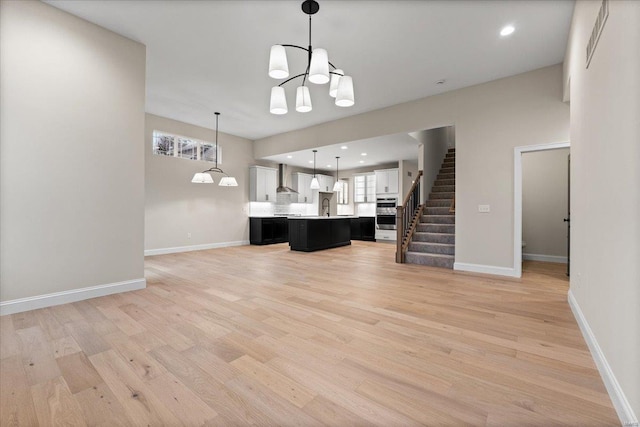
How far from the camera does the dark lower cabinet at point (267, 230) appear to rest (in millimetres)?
8273

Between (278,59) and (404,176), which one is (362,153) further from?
(278,59)

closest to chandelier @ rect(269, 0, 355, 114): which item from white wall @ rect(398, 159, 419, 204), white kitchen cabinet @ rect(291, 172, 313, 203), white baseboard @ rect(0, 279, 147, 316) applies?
white baseboard @ rect(0, 279, 147, 316)

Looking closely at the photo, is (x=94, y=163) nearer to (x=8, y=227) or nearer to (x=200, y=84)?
(x=8, y=227)

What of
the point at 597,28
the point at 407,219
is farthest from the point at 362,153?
the point at 597,28

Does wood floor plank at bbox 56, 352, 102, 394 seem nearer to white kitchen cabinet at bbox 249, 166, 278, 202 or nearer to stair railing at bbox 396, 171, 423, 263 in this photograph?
Answer: stair railing at bbox 396, 171, 423, 263

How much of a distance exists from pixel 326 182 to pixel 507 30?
26.3ft

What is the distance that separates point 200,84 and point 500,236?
5.68 meters

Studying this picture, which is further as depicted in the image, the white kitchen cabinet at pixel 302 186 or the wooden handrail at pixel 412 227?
the white kitchen cabinet at pixel 302 186

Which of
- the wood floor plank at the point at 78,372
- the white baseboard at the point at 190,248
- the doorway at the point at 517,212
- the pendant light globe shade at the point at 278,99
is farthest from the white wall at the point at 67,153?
the doorway at the point at 517,212

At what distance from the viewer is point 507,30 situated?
10.5 feet

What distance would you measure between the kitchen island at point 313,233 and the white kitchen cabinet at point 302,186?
8.70 ft

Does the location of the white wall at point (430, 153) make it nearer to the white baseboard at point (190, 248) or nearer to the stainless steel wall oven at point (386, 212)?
the stainless steel wall oven at point (386, 212)

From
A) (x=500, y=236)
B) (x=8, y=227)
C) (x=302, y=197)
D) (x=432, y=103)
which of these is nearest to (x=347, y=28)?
Result: (x=432, y=103)

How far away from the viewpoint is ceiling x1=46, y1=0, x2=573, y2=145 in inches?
113
